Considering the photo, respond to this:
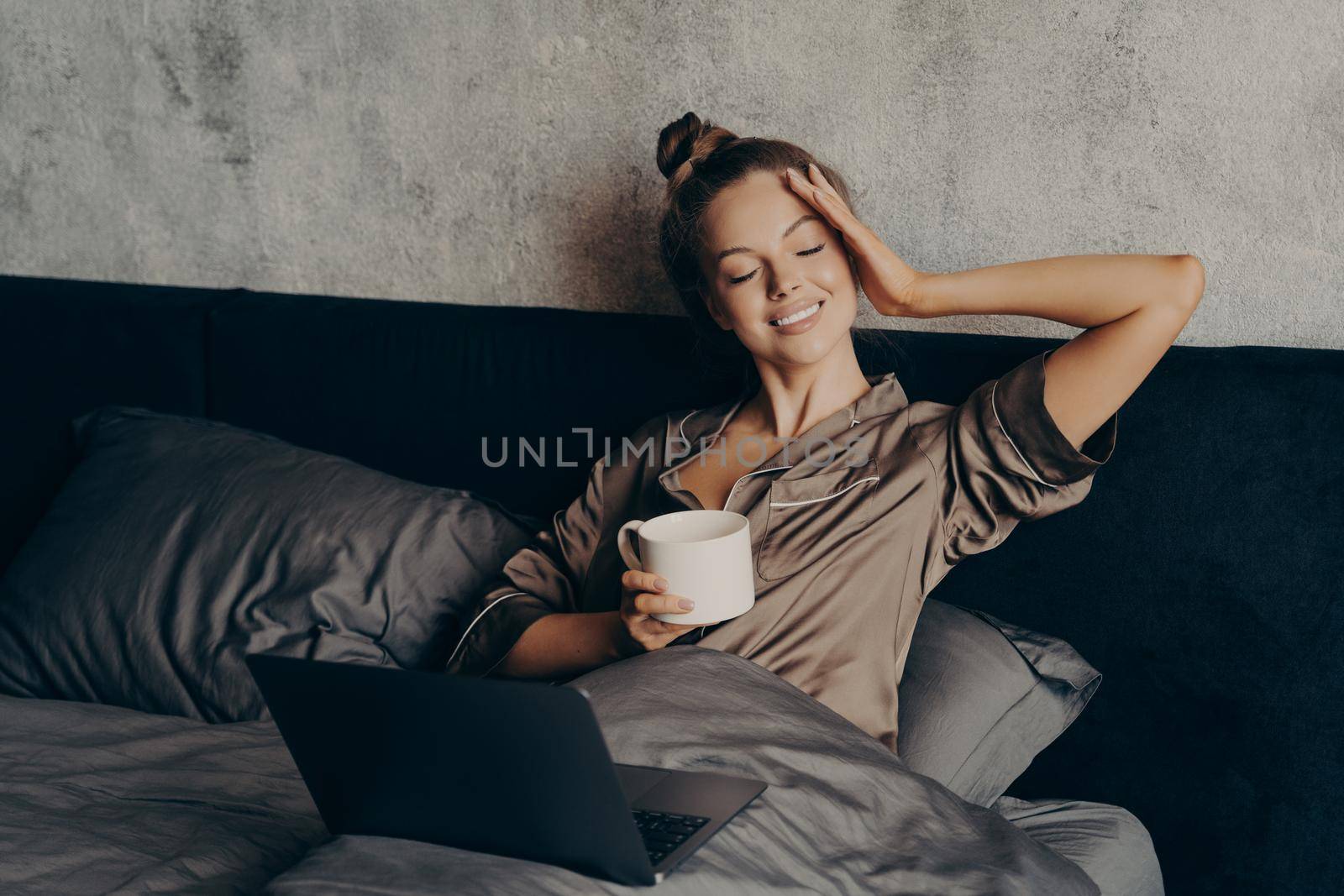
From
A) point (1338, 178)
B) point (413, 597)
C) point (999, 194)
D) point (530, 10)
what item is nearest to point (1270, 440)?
point (1338, 178)

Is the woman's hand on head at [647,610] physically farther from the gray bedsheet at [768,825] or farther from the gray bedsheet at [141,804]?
the gray bedsheet at [141,804]

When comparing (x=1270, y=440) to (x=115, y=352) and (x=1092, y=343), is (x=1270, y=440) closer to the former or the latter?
(x=1092, y=343)

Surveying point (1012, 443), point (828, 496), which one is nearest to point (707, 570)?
point (828, 496)

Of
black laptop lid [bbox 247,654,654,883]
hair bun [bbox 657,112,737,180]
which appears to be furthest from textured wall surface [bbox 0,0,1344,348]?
black laptop lid [bbox 247,654,654,883]

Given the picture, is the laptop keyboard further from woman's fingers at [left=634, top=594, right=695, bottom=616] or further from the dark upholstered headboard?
the dark upholstered headboard

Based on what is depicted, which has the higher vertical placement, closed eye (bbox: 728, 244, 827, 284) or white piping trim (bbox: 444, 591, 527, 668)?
closed eye (bbox: 728, 244, 827, 284)

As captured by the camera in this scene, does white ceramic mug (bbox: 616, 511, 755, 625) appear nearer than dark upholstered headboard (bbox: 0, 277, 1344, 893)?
Yes

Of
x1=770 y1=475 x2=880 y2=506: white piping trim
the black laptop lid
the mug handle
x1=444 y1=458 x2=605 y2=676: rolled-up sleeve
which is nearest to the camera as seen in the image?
the black laptop lid

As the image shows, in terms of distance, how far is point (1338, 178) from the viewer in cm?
129

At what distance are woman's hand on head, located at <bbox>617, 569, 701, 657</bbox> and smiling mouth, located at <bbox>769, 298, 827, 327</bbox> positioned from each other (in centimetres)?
39

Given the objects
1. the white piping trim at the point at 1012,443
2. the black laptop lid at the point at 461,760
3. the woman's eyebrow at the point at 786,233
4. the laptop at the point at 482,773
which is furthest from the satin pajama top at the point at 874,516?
the black laptop lid at the point at 461,760

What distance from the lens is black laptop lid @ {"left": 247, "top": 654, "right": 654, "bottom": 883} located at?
29.3 inches

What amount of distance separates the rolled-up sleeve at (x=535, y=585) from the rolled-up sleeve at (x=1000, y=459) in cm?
47

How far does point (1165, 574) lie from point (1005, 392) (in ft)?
0.92
